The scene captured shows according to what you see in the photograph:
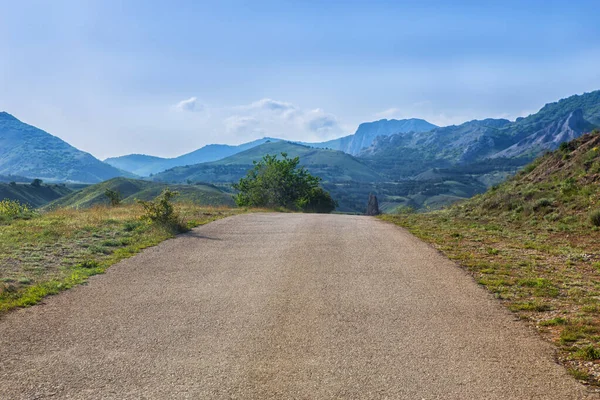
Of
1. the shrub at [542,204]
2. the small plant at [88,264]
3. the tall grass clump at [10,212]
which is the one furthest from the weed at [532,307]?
the tall grass clump at [10,212]

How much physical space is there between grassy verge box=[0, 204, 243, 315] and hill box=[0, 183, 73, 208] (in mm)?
144495

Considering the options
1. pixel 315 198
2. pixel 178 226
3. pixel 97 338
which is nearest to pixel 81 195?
pixel 315 198

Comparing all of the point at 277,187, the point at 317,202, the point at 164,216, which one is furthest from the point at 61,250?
the point at 317,202

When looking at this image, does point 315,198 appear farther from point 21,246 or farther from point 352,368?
point 352,368

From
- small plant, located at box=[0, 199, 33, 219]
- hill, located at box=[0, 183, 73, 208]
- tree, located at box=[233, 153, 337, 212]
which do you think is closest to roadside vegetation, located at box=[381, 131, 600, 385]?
small plant, located at box=[0, 199, 33, 219]

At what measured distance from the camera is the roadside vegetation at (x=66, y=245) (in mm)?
8758

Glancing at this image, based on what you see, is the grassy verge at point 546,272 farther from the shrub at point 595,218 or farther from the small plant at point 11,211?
the small plant at point 11,211

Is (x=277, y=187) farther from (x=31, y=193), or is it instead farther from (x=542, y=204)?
(x=31, y=193)

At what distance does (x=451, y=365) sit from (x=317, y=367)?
5.12 feet

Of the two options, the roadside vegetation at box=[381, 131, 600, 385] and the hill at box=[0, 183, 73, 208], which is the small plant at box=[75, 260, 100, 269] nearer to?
the roadside vegetation at box=[381, 131, 600, 385]

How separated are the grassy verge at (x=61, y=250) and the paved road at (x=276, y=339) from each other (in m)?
0.59

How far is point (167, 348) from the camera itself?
5895 millimetres

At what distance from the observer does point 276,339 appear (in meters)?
6.19

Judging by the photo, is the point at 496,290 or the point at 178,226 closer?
the point at 496,290
